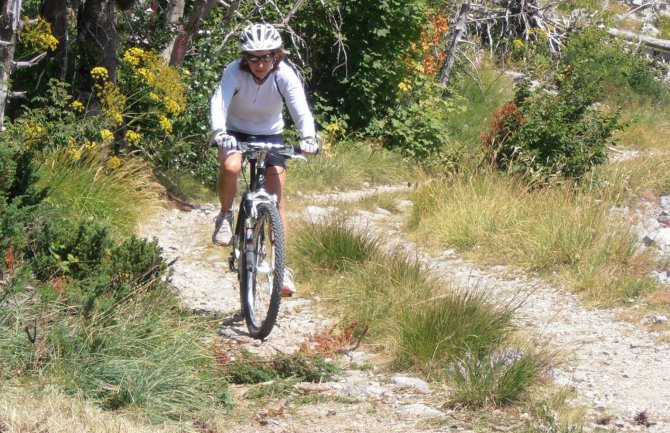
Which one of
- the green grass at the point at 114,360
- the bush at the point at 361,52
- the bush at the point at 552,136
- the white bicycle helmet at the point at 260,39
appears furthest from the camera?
the bush at the point at 361,52

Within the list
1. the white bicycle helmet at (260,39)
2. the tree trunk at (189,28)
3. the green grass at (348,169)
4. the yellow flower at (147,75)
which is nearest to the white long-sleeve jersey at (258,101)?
the white bicycle helmet at (260,39)

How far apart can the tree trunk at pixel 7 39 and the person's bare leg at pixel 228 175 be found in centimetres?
194

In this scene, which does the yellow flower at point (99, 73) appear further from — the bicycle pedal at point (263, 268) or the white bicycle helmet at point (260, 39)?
the bicycle pedal at point (263, 268)

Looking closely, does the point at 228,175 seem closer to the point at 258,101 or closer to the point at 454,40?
the point at 258,101

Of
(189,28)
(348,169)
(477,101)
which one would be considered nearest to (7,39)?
(189,28)

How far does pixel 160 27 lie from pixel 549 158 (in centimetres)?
440

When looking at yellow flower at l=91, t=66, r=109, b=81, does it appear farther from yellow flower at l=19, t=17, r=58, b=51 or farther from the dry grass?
the dry grass

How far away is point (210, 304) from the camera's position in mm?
7219

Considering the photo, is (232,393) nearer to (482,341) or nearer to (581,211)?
(482,341)

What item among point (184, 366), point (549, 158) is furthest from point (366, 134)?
point (184, 366)

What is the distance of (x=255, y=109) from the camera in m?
6.41

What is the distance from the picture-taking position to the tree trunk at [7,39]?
739 centimetres

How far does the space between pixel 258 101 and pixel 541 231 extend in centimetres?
349

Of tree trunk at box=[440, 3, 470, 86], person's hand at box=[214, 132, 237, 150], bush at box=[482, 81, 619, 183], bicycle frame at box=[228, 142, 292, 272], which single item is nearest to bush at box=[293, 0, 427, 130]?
tree trunk at box=[440, 3, 470, 86]
